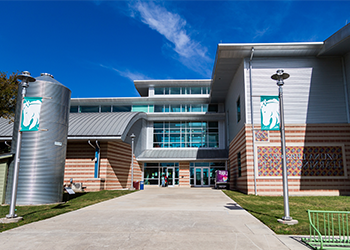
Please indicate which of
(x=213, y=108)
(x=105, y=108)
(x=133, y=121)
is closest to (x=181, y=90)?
(x=213, y=108)

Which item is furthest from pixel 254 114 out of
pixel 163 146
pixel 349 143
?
pixel 163 146

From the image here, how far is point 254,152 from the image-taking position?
18109mm

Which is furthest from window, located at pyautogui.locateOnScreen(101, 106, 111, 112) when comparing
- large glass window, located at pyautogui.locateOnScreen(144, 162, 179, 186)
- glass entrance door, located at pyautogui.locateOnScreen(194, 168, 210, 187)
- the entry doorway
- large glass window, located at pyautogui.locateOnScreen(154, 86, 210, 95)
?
glass entrance door, located at pyautogui.locateOnScreen(194, 168, 210, 187)

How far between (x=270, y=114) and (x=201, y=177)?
2266cm

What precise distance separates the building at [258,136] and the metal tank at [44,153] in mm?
8273

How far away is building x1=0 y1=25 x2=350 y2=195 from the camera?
17891 mm

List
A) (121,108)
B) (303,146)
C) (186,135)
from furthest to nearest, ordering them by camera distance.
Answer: (121,108) → (186,135) → (303,146)

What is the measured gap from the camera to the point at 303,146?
59.5 ft

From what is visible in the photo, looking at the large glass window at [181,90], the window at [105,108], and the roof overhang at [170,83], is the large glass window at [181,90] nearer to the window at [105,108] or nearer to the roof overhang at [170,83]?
the roof overhang at [170,83]

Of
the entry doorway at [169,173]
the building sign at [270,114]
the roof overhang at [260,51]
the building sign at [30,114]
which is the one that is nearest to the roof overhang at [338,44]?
the roof overhang at [260,51]

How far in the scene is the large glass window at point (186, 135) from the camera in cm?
3347

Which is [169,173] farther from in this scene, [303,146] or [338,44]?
[338,44]

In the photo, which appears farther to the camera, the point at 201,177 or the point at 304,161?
the point at 201,177

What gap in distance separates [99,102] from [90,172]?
1507 cm
